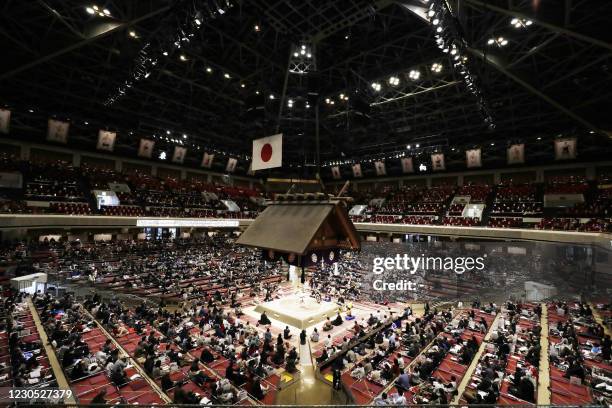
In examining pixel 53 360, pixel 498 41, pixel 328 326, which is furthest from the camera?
pixel 498 41

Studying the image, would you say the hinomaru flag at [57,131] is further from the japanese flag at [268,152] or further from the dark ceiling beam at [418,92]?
the dark ceiling beam at [418,92]

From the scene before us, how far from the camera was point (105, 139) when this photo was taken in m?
24.8

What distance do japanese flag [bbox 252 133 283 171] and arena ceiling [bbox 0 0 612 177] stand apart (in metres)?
0.86

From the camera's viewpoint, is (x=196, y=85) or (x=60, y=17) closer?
(x=60, y=17)

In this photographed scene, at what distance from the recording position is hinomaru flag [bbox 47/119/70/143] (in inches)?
859

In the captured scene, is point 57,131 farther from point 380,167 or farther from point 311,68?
point 380,167

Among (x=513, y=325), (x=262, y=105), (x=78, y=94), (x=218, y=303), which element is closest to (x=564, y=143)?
(x=513, y=325)

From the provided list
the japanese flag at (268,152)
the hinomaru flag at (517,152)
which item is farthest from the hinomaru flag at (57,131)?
the hinomaru flag at (517,152)

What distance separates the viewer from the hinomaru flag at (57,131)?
21812 millimetres

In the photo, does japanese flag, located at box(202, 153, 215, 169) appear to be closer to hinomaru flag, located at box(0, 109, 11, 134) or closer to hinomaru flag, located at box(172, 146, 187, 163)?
hinomaru flag, located at box(172, 146, 187, 163)

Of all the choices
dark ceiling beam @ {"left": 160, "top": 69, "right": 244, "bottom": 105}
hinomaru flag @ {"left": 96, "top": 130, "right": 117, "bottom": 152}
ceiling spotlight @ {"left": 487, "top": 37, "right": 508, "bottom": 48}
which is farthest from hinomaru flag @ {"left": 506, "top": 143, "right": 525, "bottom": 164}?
hinomaru flag @ {"left": 96, "top": 130, "right": 117, "bottom": 152}

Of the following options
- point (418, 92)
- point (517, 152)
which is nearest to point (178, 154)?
point (418, 92)

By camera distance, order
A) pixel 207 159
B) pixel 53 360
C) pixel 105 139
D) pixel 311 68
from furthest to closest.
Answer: pixel 207 159, pixel 105 139, pixel 311 68, pixel 53 360

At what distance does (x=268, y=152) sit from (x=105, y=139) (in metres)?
25.2
